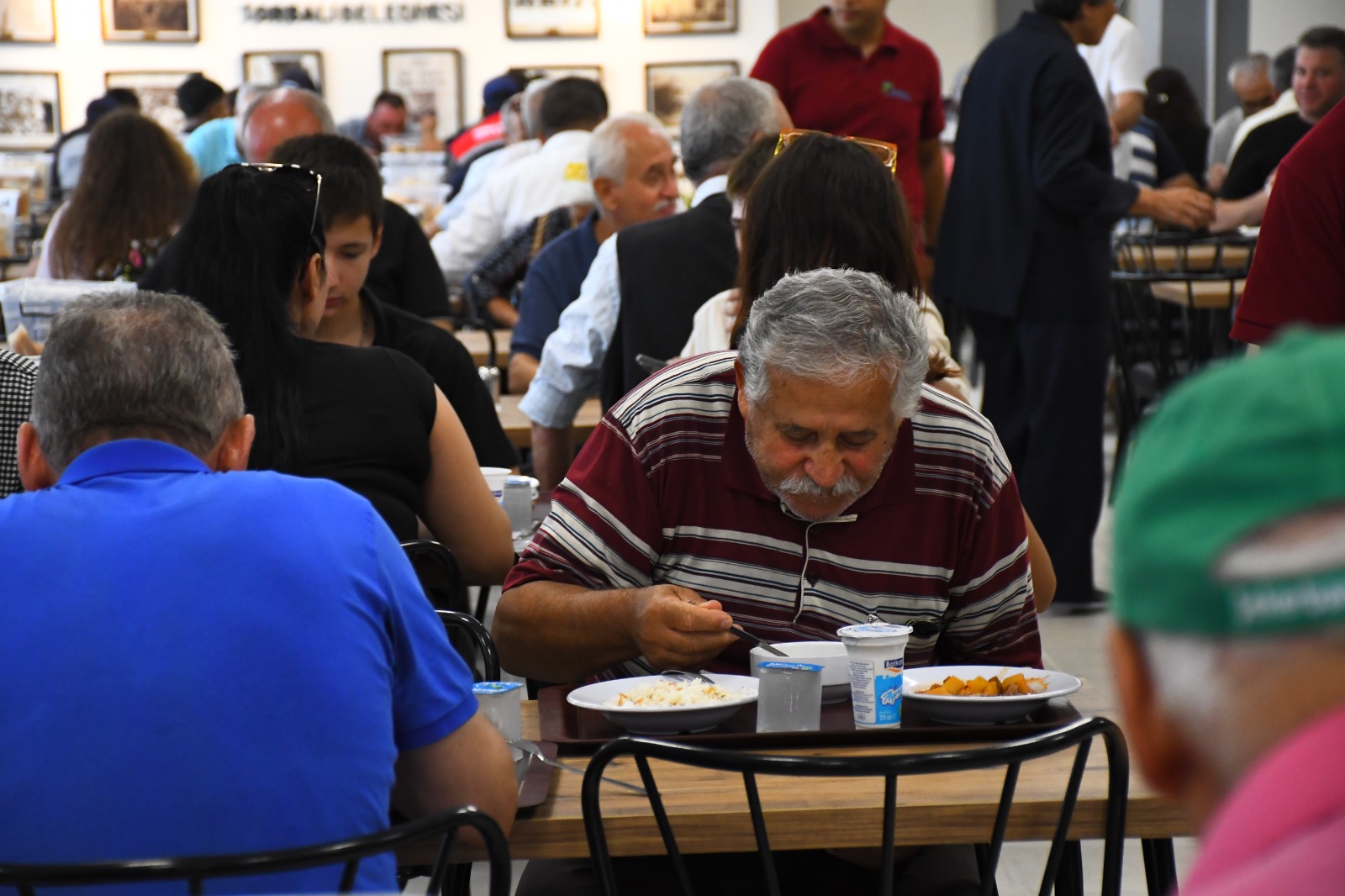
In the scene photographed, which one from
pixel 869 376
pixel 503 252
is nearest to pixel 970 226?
pixel 503 252

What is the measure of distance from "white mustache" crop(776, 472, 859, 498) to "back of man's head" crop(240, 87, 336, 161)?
10.7ft

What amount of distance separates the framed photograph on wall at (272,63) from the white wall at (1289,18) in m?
7.93

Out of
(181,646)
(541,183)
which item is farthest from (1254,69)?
(181,646)

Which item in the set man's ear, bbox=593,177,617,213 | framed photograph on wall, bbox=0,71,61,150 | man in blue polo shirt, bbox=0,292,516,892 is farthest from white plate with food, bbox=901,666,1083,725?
framed photograph on wall, bbox=0,71,61,150

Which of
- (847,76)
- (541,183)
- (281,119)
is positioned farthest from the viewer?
(541,183)

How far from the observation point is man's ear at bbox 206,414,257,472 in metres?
1.64

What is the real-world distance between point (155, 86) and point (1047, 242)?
10.7 meters

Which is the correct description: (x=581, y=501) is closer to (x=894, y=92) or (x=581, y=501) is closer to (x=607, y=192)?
(x=607, y=192)

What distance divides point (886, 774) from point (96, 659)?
2.39 ft

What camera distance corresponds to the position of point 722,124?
388 centimetres

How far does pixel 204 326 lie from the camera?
1622mm

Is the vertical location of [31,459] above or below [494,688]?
above

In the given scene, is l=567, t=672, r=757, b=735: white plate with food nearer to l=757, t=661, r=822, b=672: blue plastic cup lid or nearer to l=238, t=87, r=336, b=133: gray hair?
l=757, t=661, r=822, b=672: blue plastic cup lid

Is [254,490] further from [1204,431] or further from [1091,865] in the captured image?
[1091,865]
